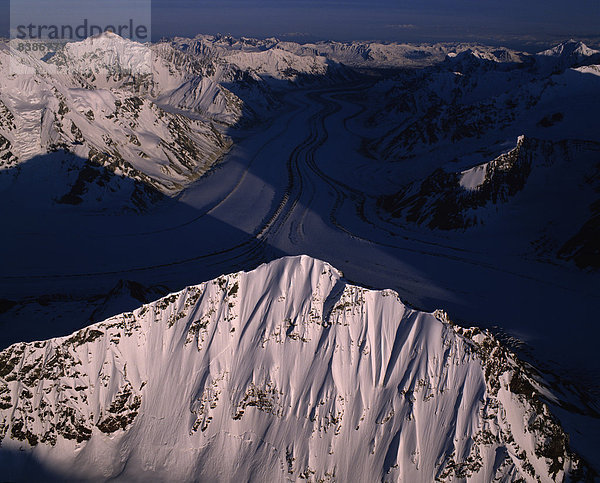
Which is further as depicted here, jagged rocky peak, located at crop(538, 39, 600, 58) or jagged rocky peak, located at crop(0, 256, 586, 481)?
jagged rocky peak, located at crop(538, 39, 600, 58)

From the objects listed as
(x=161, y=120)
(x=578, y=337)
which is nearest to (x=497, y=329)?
(x=578, y=337)

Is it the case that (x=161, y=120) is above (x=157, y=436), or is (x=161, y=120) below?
above

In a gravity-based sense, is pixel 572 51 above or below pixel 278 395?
above

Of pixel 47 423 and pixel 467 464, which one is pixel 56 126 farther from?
pixel 467 464

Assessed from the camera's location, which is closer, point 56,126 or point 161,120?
point 56,126

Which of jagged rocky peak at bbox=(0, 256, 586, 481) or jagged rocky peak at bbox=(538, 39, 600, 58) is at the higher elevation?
jagged rocky peak at bbox=(538, 39, 600, 58)

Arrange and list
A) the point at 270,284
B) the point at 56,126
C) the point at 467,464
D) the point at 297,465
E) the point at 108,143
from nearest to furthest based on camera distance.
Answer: the point at 467,464 → the point at 297,465 → the point at 270,284 → the point at 56,126 → the point at 108,143

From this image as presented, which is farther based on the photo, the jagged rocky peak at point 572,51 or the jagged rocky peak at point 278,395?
the jagged rocky peak at point 572,51

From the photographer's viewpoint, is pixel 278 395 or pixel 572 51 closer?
pixel 278 395
